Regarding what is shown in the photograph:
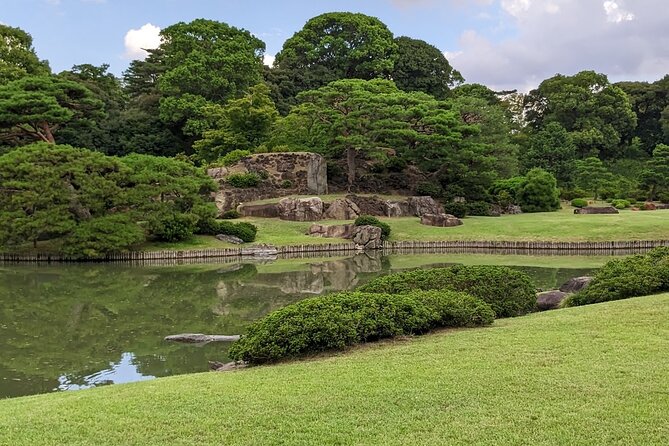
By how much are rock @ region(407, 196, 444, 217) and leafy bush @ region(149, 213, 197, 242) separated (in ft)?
43.7

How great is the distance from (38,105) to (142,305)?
22311 millimetres

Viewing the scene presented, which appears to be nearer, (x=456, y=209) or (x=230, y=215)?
(x=230, y=215)

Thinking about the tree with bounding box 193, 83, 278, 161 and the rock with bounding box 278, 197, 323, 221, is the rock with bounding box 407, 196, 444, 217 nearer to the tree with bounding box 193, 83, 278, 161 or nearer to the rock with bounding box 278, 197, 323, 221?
the rock with bounding box 278, 197, 323, 221

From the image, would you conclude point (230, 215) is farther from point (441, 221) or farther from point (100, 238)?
point (441, 221)

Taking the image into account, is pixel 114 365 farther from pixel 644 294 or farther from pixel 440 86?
pixel 440 86

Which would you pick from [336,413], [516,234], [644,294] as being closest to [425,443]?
[336,413]

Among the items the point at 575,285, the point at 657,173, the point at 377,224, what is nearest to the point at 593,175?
the point at 657,173

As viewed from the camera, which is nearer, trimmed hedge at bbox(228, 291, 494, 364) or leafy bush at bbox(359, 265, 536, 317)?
trimmed hedge at bbox(228, 291, 494, 364)

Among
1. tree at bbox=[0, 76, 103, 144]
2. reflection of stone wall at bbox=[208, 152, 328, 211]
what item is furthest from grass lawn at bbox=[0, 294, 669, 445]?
reflection of stone wall at bbox=[208, 152, 328, 211]

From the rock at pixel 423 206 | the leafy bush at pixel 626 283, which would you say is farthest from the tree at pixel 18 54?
the leafy bush at pixel 626 283

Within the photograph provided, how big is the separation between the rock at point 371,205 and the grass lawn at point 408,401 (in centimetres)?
2701

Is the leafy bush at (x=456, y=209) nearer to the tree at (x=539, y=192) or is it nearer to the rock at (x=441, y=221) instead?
the rock at (x=441, y=221)

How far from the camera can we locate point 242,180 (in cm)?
3622

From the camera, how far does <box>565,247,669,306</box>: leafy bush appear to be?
10.4m
